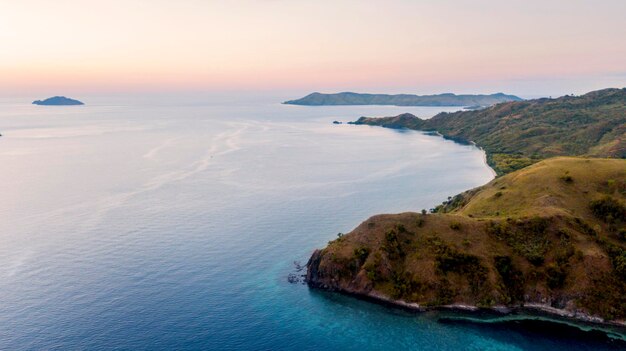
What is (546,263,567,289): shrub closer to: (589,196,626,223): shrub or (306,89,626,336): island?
(306,89,626,336): island

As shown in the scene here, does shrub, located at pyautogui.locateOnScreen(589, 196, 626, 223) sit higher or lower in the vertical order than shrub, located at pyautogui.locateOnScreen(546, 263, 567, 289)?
higher

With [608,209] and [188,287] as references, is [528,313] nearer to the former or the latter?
[608,209]

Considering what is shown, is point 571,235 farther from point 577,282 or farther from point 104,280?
point 104,280

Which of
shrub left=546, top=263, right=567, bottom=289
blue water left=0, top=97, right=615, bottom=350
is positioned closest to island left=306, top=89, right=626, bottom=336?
shrub left=546, top=263, right=567, bottom=289

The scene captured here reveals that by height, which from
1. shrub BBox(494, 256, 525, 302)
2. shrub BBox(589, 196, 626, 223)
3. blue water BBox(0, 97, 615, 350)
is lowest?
blue water BBox(0, 97, 615, 350)

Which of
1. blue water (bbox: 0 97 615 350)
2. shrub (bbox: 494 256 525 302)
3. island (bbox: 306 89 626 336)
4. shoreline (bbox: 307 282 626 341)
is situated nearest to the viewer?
blue water (bbox: 0 97 615 350)

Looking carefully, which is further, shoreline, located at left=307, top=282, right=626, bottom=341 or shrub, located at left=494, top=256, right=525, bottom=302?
shrub, located at left=494, top=256, right=525, bottom=302

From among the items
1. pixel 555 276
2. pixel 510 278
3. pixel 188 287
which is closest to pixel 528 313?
pixel 510 278

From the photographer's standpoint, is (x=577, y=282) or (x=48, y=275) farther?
(x=48, y=275)

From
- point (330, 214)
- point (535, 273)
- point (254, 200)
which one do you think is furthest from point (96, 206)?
point (535, 273)
